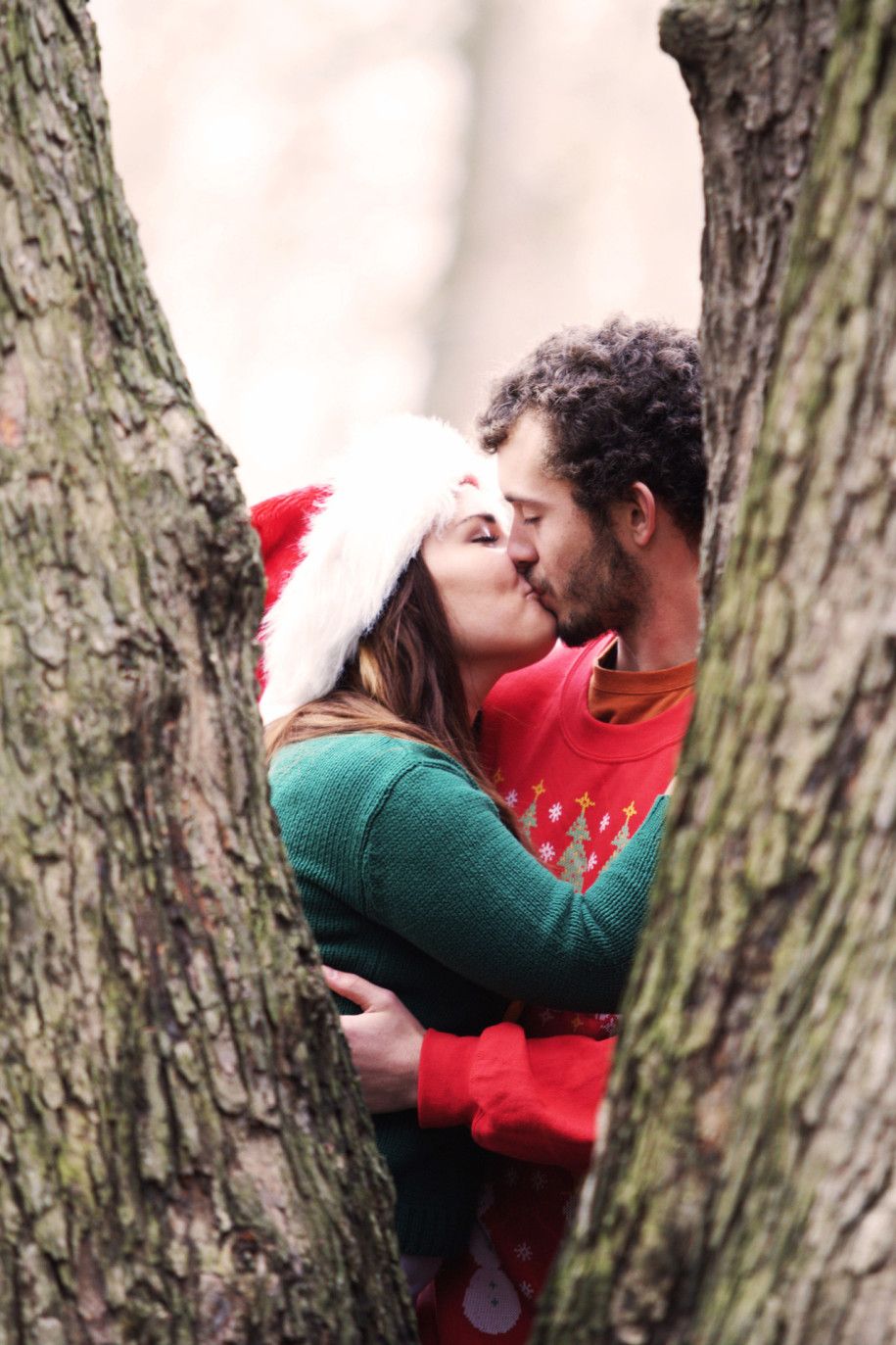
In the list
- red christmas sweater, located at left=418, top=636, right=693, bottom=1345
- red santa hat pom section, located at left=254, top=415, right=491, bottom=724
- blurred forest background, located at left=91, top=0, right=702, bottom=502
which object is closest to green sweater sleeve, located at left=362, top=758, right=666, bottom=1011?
red christmas sweater, located at left=418, top=636, right=693, bottom=1345

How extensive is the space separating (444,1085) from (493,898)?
306 mm

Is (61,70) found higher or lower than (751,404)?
higher

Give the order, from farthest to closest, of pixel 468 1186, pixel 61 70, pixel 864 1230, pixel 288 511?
pixel 288 511 < pixel 468 1186 < pixel 61 70 < pixel 864 1230

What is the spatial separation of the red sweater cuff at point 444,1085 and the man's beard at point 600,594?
37.1 inches

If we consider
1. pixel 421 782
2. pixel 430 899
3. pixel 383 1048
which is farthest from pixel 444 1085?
pixel 421 782

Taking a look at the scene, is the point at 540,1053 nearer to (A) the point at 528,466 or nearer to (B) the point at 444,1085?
(B) the point at 444,1085

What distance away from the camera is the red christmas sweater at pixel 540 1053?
84.0 inches

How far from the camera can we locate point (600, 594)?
9.32ft

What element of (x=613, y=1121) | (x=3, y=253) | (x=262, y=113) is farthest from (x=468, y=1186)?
(x=262, y=113)

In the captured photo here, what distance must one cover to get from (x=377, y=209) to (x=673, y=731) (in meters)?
14.7

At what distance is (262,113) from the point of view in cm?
1538

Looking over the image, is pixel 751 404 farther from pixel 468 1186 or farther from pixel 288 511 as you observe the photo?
pixel 288 511

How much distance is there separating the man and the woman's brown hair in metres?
0.18

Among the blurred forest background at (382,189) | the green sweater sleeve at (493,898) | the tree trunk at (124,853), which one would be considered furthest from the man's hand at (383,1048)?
the blurred forest background at (382,189)
